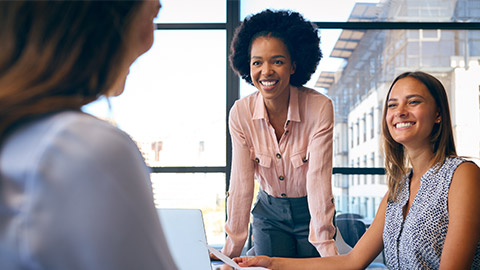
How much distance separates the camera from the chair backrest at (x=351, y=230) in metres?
3.12

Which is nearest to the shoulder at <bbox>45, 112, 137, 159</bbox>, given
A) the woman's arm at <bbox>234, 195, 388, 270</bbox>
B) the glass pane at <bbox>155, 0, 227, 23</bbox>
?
the woman's arm at <bbox>234, 195, 388, 270</bbox>

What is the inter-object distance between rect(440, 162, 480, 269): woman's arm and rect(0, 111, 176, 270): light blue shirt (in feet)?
4.10

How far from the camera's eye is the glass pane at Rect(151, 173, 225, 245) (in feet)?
12.8

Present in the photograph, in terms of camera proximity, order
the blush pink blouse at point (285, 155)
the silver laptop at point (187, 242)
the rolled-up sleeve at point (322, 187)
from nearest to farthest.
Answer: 1. the silver laptop at point (187, 242)
2. the rolled-up sleeve at point (322, 187)
3. the blush pink blouse at point (285, 155)

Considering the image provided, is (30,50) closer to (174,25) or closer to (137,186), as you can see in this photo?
(137,186)

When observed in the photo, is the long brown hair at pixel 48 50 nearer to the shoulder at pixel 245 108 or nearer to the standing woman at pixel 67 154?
the standing woman at pixel 67 154

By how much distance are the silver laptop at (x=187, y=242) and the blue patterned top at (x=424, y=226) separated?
0.72 metres

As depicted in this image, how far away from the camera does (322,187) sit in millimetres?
1854

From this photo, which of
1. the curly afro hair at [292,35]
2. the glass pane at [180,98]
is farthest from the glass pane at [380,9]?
the curly afro hair at [292,35]

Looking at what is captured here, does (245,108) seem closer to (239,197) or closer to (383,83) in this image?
(239,197)

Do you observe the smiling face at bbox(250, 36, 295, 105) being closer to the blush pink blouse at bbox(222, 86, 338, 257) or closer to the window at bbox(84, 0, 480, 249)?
the blush pink blouse at bbox(222, 86, 338, 257)

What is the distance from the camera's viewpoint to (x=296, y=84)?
213cm

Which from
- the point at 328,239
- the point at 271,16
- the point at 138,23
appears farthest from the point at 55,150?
the point at 271,16

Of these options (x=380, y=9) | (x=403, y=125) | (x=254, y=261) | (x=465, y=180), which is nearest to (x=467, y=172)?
(x=465, y=180)
